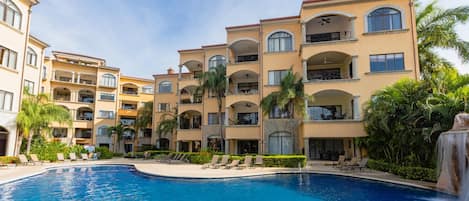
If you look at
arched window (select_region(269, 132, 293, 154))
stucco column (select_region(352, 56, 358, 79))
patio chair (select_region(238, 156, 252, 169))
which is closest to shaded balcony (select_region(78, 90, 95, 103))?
arched window (select_region(269, 132, 293, 154))

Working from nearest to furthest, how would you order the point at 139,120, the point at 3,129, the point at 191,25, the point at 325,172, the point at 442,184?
the point at 442,184
the point at 325,172
the point at 3,129
the point at 191,25
the point at 139,120

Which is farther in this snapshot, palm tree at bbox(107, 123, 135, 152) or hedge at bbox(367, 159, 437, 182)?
palm tree at bbox(107, 123, 135, 152)

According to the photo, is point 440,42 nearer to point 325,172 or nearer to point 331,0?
point 331,0

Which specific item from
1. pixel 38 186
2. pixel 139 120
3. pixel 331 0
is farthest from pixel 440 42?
pixel 139 120

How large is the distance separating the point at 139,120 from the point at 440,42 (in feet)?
116

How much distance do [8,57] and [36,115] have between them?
5.14 metres

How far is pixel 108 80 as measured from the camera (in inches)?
1742

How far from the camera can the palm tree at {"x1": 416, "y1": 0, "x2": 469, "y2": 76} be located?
2255 centimetres

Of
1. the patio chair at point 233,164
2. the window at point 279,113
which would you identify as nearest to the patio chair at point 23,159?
the patio chair at point 233,164

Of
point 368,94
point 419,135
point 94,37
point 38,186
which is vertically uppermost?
point 94,37

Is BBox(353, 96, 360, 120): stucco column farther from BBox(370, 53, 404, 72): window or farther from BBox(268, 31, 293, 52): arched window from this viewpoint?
BBox(268, 31, 293, 52): arched window

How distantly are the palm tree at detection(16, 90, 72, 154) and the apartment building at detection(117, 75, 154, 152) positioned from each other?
1823cm

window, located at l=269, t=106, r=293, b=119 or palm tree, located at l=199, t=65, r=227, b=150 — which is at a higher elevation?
palm tree, located at l=199, t=65, r=227, b=150

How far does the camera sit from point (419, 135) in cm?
1396
